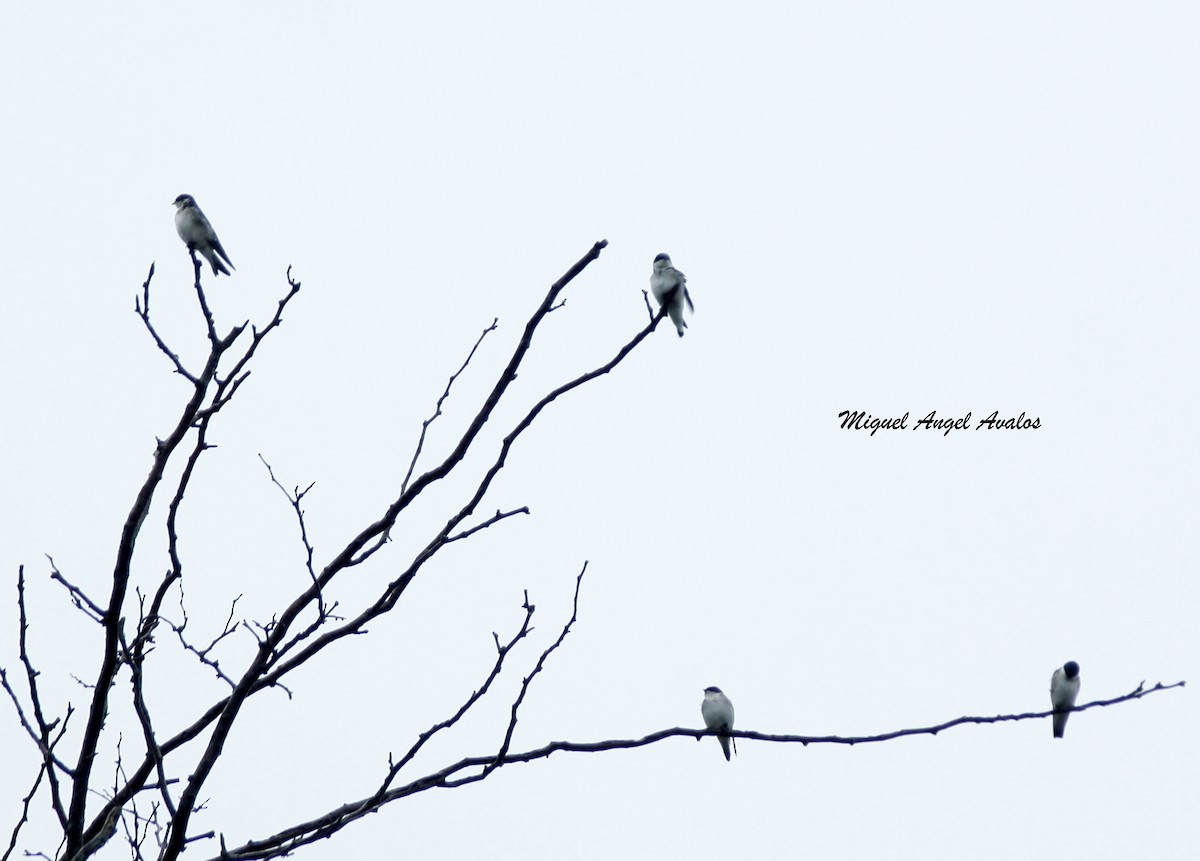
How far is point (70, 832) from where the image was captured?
10.2 feet

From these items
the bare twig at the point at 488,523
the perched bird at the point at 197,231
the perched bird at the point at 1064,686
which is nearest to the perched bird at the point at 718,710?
the perched bird at the point at 1064,686

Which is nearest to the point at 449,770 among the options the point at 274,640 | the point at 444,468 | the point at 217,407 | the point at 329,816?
the point at 329,816

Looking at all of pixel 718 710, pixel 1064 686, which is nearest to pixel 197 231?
pixel 718 710

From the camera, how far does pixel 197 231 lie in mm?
8367

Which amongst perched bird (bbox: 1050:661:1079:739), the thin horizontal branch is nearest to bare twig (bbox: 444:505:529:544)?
the thin horizontal branch

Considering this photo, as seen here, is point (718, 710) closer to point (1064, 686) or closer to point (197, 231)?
point (1064, 686)

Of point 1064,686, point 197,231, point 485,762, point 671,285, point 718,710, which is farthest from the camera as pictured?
point 718,710

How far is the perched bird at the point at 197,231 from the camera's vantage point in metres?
7.96

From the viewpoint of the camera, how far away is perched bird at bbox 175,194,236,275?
7.96m

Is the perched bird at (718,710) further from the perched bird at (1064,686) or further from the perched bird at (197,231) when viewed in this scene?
the perched bird at (197,231)

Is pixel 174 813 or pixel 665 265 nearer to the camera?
pixel 174 813

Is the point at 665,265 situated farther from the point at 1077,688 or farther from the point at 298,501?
the point at 298,501

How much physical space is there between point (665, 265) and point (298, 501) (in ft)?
17.2

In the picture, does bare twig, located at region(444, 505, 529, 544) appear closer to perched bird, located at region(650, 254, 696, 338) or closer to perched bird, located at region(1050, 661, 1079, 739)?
perched bird, located at region(650, 254, 696, 338)
